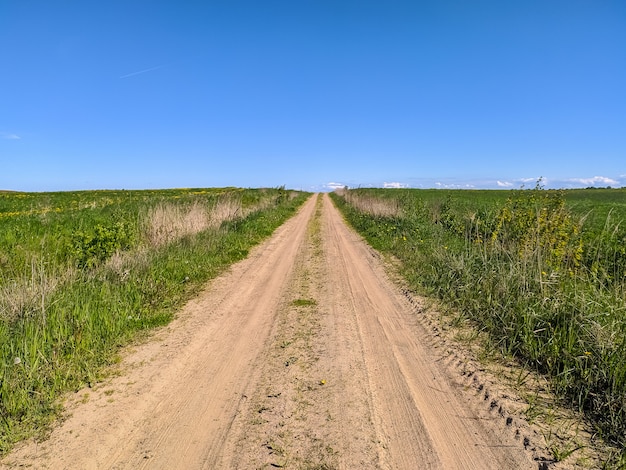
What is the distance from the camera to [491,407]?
11.2ft

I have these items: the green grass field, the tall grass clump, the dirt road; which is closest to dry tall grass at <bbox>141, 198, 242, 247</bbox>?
the green grass field

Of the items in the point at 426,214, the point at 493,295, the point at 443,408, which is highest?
the point at 426,214

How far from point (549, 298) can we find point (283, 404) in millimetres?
4157

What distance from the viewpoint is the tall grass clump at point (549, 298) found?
11.5 feet

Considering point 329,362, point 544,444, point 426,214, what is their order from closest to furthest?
point 544,444 → point 329,362 → point 426,214

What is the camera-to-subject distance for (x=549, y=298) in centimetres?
509

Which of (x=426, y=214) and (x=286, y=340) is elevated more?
(x=426, y=214)

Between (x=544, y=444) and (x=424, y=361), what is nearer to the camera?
(x=544, y=444)

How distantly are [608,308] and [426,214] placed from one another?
1312 centimetres

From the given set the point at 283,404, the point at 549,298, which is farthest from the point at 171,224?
the point at 549,298

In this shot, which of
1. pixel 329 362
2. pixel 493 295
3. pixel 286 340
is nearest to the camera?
pixel 329 362

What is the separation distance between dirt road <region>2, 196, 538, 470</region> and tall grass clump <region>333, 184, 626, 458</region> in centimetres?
105

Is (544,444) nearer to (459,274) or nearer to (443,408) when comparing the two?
(443,408)

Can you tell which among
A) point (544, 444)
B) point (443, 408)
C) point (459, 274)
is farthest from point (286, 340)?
point (459, 274)
